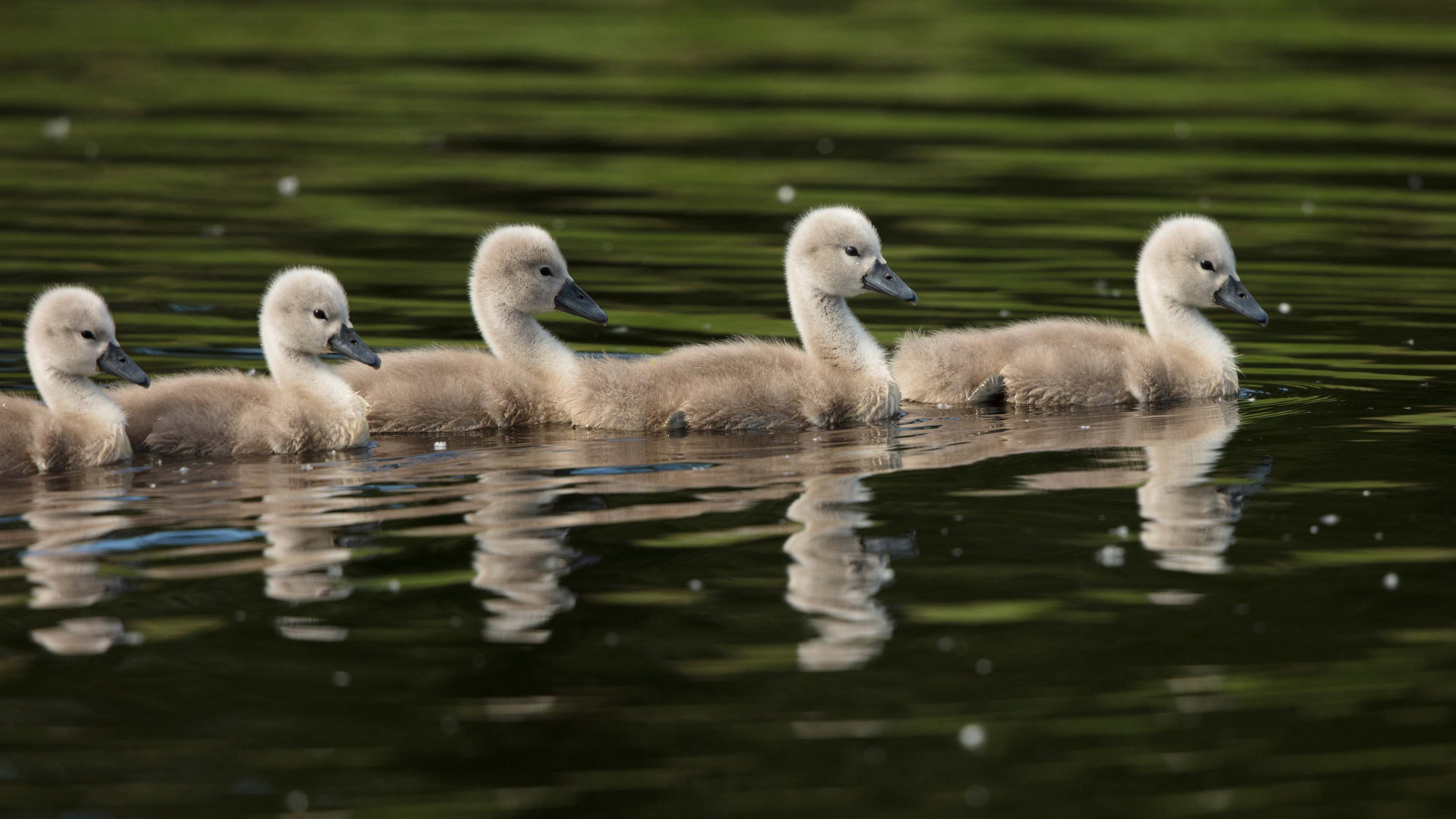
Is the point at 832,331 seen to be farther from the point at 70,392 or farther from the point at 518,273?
the point at 70,392

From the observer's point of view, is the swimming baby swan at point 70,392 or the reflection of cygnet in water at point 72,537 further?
the swimming baby swan at point 70,392

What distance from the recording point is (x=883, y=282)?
1053 centimetres

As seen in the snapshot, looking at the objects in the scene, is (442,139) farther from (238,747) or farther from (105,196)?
(238,747)

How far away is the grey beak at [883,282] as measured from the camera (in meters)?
10.5

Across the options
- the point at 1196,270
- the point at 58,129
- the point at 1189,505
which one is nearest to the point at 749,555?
the point at 1189,505

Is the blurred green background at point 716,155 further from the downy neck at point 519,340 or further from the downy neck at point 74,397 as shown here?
the downy neck at point 74,397

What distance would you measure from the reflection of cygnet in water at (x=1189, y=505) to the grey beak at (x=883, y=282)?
169 cm

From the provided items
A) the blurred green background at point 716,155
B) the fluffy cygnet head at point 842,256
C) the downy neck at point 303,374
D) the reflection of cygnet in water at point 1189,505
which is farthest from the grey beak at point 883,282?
the downy neck at point 303,374

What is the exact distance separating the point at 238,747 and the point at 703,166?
1535cm

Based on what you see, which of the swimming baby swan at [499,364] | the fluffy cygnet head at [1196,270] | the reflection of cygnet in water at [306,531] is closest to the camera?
the reflection of cygnet in water at [306,531]

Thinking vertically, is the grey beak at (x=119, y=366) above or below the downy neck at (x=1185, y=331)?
above

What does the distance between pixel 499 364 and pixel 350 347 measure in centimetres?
89

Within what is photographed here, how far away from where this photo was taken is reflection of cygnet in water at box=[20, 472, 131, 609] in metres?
6.76

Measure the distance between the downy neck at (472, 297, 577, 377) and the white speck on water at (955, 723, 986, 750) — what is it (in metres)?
4.89
